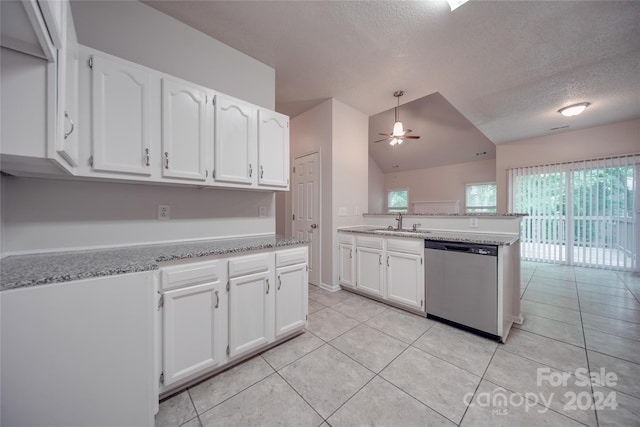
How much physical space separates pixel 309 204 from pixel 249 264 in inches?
77.8

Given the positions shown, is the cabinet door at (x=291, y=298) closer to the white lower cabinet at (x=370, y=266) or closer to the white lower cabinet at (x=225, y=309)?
the white lower cabinet at (x=225, y=309)

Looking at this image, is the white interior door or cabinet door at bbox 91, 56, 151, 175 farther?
the white interior door

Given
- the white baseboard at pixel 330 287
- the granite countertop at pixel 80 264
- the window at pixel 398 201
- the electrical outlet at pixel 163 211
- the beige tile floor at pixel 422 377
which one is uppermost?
the window at pixel 398 201

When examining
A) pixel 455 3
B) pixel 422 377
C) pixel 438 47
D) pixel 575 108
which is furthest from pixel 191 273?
pixel 575 108

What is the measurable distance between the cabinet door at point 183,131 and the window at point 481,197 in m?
7.31

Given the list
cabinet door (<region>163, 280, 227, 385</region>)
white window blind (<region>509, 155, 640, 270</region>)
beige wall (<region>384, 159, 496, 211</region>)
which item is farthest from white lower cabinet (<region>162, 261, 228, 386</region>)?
beige wall (<region>384, 159, 496, 211</region>)

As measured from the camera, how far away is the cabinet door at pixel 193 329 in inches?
52.1

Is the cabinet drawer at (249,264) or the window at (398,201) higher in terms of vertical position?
the window at (398,201)

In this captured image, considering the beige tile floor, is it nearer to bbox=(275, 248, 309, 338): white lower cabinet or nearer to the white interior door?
bbox=(275, 248, 309, 338): white lower cabinet

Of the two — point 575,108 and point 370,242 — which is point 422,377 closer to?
point 370,242

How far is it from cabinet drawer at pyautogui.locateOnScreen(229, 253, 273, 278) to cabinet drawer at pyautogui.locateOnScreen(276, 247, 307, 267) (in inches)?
3.2

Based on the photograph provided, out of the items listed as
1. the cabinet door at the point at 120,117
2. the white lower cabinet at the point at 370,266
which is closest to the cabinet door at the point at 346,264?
the white lower cabinet at the point at 370,266

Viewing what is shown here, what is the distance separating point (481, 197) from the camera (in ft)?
21.3

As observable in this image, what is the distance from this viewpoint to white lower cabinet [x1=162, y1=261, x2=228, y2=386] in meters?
1.32
